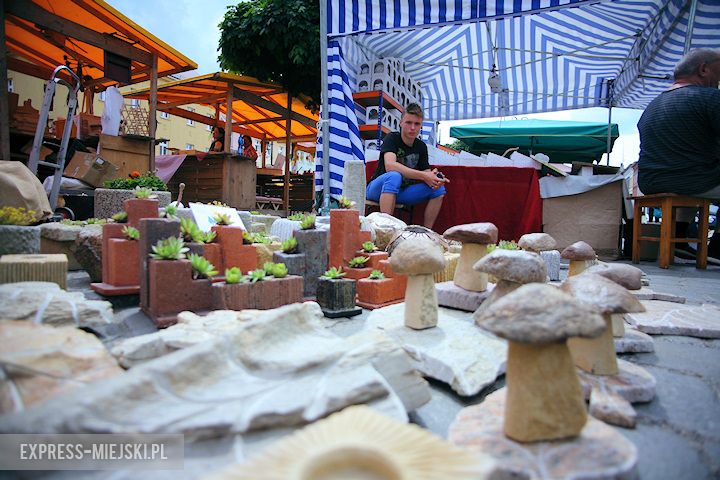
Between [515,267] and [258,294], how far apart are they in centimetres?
133

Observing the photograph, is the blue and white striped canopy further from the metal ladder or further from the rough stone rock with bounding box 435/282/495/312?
the rough stone rock with bounding box 435/282/495/312

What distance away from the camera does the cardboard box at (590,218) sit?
218 inches

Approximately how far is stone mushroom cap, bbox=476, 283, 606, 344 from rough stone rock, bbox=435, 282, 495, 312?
1424mm

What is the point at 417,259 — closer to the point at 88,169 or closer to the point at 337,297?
the point at 337,297

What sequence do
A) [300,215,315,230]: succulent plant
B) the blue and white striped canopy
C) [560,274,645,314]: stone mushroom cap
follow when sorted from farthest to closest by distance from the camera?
the blue and white striped canopy, [300,215,315,230]: succulent plant, [560,274,645,314]: stone mushroom cap

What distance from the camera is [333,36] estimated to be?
547cm

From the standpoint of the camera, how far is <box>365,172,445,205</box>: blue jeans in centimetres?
471

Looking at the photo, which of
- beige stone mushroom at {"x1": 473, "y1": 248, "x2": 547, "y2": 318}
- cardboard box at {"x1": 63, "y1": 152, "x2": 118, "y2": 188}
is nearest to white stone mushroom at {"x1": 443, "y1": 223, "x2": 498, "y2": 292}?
beige stone mushroom at {"x1": 473, "y1": 248, "x2": 547, "y2": 318}

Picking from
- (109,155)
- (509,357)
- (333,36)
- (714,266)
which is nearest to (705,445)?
(509,357)

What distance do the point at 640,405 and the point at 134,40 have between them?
894 centimetres

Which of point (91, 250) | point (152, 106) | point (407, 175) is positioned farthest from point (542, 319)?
point (152, 106)

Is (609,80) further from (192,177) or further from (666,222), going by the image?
(192,177)

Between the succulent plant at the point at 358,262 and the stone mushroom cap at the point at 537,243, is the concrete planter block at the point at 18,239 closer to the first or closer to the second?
the succulent plant at the point at 358,262

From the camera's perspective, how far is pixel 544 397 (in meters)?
1.12
